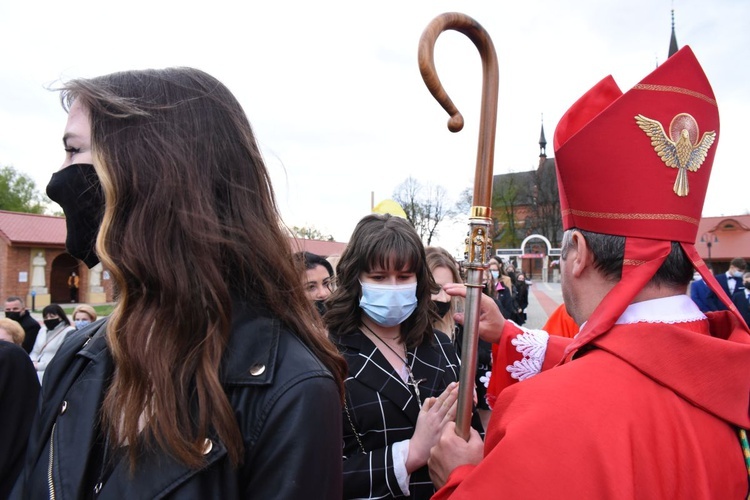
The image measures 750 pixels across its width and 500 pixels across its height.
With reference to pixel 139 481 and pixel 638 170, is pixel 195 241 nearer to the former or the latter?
pixel 139 481

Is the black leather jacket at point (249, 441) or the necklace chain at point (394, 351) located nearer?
the black leather jacket at point (249, 441)

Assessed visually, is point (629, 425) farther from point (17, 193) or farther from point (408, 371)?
point (17, 193)

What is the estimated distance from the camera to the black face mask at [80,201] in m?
1.31

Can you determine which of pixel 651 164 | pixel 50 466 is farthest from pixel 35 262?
pixel 651 164

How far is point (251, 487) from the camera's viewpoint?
1094 millimetres

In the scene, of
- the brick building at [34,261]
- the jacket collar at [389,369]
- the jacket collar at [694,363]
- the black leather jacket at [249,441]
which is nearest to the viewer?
the black leather jacket at [249,441]

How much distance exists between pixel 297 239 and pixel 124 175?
51 cm

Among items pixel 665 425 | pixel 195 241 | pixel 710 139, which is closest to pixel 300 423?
pixel 195 241

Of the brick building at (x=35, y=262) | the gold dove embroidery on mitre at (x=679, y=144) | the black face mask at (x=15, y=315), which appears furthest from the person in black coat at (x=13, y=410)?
the brick building at (x=35, y=262)

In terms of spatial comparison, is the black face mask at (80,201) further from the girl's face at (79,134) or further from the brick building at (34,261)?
the brick building at (34,261)

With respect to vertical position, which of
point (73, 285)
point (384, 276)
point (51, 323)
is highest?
point (384, 276)

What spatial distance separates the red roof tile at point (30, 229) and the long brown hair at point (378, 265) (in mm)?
27243

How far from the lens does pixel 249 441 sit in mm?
1103

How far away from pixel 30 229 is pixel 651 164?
30451 mm
